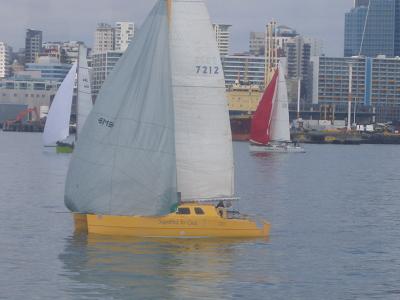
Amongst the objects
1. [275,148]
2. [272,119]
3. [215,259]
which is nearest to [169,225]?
[215,259]

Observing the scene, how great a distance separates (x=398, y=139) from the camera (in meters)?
149

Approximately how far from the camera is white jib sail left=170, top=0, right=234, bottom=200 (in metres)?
26.5

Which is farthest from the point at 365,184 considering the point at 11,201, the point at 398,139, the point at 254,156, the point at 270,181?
the point at 398,139

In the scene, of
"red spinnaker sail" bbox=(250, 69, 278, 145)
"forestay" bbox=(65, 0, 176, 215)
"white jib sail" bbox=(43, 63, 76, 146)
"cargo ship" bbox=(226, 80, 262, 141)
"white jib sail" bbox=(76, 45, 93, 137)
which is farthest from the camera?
"cargo ship" bbox=(226, 80, 262, 141)

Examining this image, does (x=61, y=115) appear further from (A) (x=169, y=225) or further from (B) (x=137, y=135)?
(B) (x=137, y=135)

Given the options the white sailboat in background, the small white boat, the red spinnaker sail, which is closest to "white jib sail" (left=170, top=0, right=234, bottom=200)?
the white sailboat in background

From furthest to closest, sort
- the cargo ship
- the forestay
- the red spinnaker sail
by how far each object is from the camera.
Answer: the cargo ship < the red spinnaker sail < the forestay

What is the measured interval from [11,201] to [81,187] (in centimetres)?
1323

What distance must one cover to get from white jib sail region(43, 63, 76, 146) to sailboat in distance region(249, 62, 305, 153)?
16.7 meters

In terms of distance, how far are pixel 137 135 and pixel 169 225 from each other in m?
2.13

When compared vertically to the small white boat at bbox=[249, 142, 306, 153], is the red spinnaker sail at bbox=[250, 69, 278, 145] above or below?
above

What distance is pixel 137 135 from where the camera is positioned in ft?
86.2

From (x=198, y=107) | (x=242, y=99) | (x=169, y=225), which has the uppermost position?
(x=198, y=107)

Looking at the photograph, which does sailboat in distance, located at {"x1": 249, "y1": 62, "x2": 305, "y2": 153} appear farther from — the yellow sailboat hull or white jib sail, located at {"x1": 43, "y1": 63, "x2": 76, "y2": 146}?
the yellow sailboat hull
